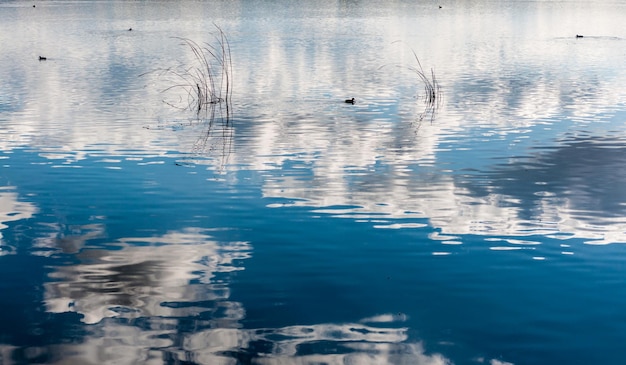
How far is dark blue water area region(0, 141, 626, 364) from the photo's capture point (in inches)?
395

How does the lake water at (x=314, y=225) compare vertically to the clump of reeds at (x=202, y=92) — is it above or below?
below

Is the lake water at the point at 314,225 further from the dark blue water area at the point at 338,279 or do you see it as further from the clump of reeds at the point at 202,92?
the clump of reeds at the point at 202,92

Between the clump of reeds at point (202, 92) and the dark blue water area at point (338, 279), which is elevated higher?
the clump of reeds at point (202, 92)

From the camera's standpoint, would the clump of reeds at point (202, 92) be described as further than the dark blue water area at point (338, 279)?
Yes

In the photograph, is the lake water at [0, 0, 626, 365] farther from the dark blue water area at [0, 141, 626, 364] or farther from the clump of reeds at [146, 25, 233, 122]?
the clump of reeds at [146, 25, 233, 122]

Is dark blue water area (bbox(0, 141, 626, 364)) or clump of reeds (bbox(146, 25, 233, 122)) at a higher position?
clump of reeds (bbox(146, 25, 233, 122))

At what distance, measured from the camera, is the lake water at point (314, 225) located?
33.1 feet

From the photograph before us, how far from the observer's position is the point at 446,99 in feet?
104

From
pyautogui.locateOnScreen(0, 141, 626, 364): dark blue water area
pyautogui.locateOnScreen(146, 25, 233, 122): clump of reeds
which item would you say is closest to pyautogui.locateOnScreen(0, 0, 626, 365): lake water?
pyautogui.locateOnScreen(0, 141, 626, 364): dark blue water area

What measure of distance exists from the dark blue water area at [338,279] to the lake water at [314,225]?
→ 4 centimetres

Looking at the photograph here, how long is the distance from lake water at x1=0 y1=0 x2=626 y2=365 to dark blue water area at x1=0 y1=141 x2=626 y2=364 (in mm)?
40

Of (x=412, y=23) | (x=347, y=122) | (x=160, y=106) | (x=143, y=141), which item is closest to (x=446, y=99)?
(x=347, y=122)

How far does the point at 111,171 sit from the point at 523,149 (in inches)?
381

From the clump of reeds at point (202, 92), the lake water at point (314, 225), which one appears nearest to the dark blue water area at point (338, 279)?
the lake water at point (314, 225)
